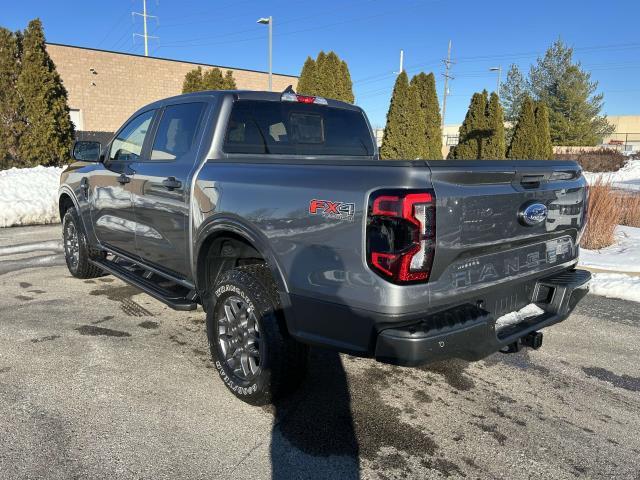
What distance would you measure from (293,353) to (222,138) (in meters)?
1.62

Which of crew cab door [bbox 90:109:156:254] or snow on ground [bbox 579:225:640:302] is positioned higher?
crew cab door [bbox 90:109:156:254]

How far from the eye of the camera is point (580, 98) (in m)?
37.8

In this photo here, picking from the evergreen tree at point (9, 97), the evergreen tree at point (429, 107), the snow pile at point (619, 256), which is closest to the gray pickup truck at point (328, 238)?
the snow pile at point (619, 256)

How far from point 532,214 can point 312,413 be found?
1765mm

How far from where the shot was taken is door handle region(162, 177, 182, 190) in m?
3.56

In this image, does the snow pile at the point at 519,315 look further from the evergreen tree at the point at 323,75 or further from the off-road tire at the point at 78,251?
the evergreen tree at the point at 323,75

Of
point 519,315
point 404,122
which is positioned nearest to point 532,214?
point 519,315

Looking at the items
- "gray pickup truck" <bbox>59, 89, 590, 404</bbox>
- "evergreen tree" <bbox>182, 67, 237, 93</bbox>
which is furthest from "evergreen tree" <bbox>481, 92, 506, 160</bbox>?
"gray pickup truck" <bbox>59, 89, 590, 404</bbox>

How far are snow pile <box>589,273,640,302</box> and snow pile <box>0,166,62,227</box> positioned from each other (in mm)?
9806

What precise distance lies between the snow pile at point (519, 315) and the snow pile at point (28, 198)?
9.77 metres

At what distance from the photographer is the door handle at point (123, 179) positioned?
4.29 metres

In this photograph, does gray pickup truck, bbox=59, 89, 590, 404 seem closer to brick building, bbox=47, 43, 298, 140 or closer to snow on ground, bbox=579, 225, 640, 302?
snow on ground, bbox=579, 225, 640, 302

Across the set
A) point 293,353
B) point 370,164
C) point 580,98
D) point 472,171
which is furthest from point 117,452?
point 580,98

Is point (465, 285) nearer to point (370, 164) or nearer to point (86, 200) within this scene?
point (370, 164)
